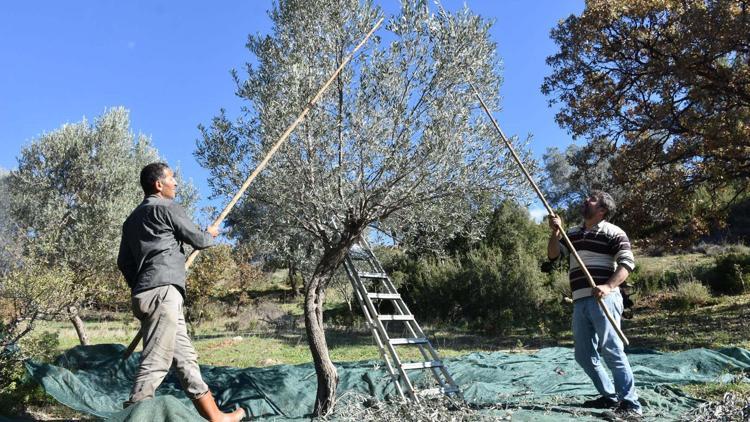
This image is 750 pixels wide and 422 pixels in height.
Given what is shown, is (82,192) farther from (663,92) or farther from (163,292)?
(663,92)

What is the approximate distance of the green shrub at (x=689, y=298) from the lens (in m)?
17.2

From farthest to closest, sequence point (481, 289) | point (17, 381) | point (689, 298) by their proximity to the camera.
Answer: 1. point (481, 289)
2. point (689, 298)
3. point (17, 381)

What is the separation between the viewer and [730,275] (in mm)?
18500

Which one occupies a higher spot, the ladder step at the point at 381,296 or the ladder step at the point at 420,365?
the ladder step at the point at 381,296

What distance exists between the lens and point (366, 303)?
704 centimetres

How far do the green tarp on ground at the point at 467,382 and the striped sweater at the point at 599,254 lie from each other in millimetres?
1284

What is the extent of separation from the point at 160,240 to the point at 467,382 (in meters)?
5.27

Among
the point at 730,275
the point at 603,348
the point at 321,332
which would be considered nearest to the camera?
the point at 603,348

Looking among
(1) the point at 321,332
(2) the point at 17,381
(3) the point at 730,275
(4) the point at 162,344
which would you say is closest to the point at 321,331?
(1) the point at 321,332

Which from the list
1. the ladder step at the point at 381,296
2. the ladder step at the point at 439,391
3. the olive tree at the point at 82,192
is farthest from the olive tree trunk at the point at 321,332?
the olive tree at the point at 82,192

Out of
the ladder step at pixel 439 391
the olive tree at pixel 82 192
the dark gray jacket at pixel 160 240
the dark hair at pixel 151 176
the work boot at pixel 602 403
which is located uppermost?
the olive tree at pixel 82 192

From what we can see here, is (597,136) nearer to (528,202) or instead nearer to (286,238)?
(528,202)

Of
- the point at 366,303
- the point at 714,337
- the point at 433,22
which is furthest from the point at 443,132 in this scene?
the point at 714,337

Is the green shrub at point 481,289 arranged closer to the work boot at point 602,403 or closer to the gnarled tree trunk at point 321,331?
the gnarled tree trunk at point 321,331
